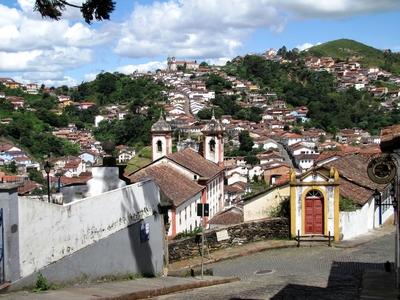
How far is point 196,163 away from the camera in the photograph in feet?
143

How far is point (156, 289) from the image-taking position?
1042 centimetres

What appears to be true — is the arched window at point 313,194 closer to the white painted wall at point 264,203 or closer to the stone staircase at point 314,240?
the white painted wall at point 264,203

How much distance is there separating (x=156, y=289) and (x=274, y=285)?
3515 mm

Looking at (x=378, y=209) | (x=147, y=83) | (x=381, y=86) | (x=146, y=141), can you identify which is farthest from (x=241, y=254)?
(x=381, y=86)

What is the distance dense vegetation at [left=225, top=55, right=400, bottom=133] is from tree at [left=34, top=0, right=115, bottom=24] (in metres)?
138

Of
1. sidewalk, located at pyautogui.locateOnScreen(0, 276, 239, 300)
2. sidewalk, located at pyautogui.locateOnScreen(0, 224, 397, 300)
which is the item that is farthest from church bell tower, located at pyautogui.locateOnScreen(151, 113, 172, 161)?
sidewalk, located at pyautogui.locateOnScreen(0, 276, 239, 300)

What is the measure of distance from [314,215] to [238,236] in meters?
2.76

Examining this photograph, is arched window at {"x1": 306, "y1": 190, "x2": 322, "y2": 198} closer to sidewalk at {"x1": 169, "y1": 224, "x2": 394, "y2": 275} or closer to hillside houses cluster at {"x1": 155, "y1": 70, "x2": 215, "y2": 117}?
sidewalk at {"x1": 169, "y1": 224, "x2": 394, "y2": 275}

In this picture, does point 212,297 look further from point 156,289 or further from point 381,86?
point 381,86

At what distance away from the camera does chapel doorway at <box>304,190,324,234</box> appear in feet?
68.5

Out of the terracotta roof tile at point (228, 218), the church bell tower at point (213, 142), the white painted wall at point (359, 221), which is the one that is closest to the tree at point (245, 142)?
the church bell tower at point (213, 142)

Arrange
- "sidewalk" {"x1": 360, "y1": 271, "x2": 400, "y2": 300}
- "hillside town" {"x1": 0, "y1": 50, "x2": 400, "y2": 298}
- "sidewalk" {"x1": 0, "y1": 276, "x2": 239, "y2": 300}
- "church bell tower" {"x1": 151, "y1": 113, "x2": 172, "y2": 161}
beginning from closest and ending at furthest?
"sidewalk" {"x1": 360, "y1": 271, "x2": 400, "y2": 300}, "sidewalk" {"x1": 0, "y1": 276, "x2": 239, "y2": 300}, "hillside town" {"x1": 0, "y1": 50, "x2": 400, "y2": 298}, "church bell tower" {"x1": 151, "y1": 113, "x2": 172, "y2": 161}

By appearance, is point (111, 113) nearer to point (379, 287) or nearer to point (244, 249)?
point (244, 249)

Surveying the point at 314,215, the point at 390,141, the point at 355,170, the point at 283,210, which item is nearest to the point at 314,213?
the point at 314,215
